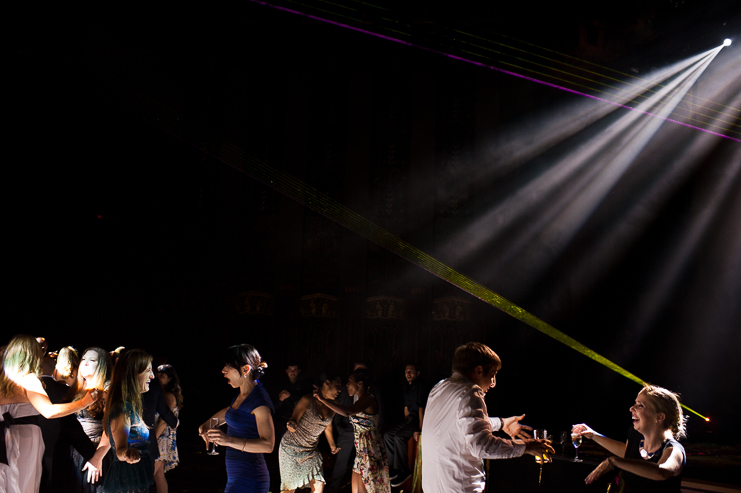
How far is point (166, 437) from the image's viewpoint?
17.2 ft

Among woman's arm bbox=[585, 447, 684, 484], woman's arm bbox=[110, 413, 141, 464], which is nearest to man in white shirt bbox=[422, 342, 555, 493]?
woman's arm bbox=[585, 447, 684, 484]

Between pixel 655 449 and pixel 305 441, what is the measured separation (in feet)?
10.7

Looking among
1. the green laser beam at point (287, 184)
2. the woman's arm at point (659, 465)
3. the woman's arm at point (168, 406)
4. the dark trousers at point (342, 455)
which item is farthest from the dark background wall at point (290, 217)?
the woman's arm at point (659, 465)

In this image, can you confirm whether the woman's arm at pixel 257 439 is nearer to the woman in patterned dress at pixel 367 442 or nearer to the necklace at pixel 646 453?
the woman in patterned dress at pixel 367 442

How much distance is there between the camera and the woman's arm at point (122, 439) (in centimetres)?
305

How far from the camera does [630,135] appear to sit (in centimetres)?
995

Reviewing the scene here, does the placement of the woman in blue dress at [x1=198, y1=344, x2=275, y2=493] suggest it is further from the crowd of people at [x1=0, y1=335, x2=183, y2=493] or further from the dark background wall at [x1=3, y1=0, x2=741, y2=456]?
the dark background wall at [x1=3, y1=0, x2=741, y2=456]

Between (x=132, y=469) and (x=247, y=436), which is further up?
(x=247, y=436)

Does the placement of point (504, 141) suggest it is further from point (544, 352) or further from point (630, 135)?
point (544, 352)

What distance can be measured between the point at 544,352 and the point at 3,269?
10604mm

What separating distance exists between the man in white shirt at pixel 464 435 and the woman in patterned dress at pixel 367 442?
2362 mm

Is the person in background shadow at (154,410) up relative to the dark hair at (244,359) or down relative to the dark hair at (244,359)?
down

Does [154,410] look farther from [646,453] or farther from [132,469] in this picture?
[646,453]

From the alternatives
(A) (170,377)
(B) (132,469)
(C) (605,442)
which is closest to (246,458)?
(B) (132,469)
